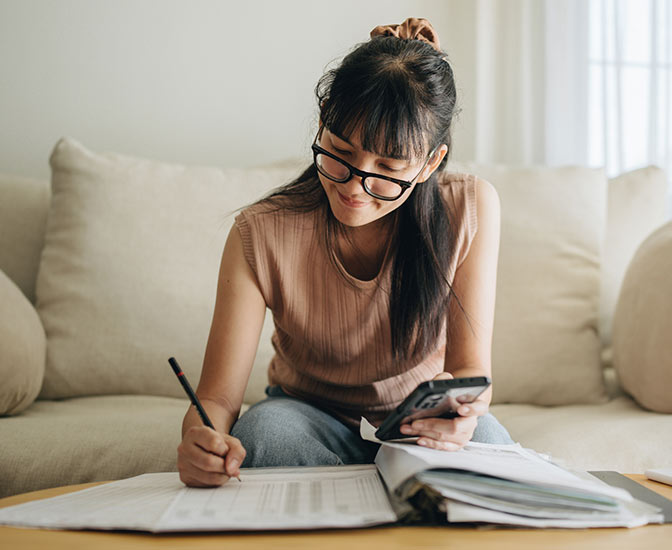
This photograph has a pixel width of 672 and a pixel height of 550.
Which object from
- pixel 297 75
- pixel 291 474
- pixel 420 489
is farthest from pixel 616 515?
pixel 297 75

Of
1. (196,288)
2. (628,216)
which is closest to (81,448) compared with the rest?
(196,288)

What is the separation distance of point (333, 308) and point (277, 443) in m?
0.28

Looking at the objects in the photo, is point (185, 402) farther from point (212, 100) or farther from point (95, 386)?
point (212, 100)

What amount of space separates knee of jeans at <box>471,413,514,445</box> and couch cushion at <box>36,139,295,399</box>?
67 cm

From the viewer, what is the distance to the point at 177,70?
6.79ft

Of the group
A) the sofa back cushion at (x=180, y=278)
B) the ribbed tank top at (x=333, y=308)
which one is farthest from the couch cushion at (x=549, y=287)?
the ribbed tank top at (x=333, y=308)

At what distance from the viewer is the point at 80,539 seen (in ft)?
1.98

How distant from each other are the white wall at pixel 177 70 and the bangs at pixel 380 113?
110cm

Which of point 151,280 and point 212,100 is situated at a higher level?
point 212,100

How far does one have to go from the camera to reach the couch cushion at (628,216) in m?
1.76

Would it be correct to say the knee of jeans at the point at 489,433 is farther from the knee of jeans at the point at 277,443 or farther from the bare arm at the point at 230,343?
the bare arm at the point at 230,343

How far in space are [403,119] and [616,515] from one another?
1.82 ft

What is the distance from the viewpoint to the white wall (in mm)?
2023

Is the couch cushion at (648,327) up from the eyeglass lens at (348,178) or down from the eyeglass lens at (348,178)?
down
